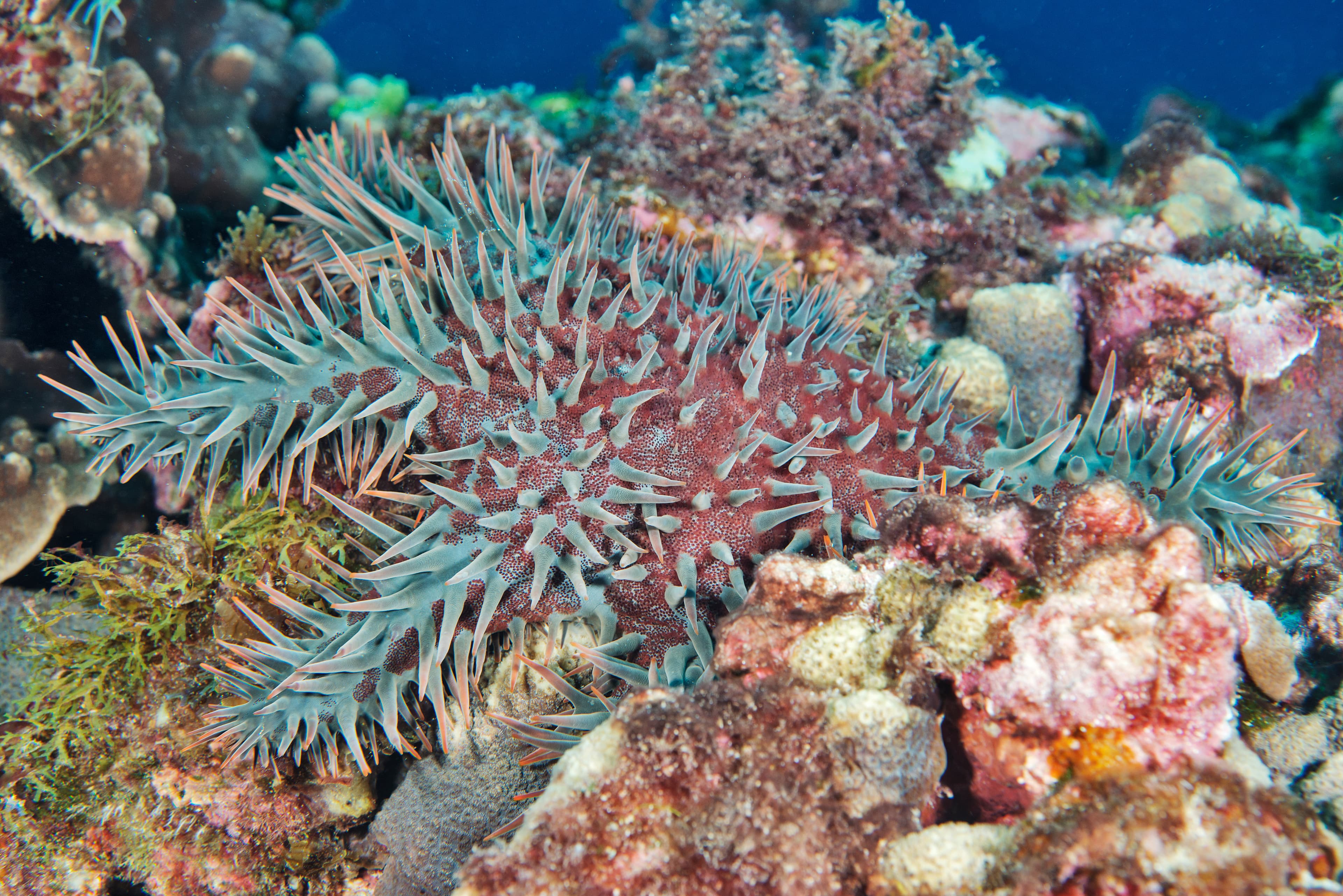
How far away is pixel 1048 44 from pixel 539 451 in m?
16.0

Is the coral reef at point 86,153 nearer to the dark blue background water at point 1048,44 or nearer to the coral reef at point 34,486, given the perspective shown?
the coral reef at point 34,486

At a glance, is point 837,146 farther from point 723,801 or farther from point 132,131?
point 132,131

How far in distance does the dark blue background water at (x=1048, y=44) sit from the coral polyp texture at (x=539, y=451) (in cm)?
720

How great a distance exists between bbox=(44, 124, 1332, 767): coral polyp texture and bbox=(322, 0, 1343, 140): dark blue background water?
7.20 meters

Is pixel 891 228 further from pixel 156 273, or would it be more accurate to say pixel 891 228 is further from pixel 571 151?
pixel 156 273

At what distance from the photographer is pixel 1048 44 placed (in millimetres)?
13930

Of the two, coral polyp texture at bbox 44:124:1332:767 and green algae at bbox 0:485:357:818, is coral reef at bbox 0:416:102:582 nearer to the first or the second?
green algae at bbox 0:485:357:818

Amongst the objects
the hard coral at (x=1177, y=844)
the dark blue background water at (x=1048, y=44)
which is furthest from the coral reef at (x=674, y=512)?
the dark blue background water at (x=1048, y=44)

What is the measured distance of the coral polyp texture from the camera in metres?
2.92

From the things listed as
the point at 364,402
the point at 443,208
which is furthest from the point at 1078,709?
the point at 443,208

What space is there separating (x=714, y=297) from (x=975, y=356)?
2.19 meters

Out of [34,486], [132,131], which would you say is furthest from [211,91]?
[34,486]

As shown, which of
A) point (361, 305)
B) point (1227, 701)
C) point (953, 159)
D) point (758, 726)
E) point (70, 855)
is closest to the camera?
point (1227, 701)

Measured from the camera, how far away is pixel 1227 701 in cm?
196
